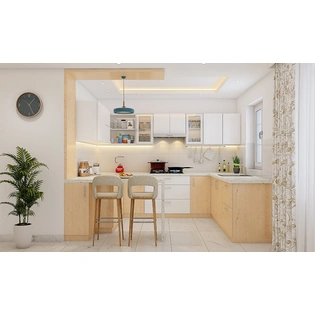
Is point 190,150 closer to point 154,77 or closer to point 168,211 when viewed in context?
point 168,211

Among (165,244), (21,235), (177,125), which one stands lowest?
(165,244)

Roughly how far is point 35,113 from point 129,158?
2.79 m

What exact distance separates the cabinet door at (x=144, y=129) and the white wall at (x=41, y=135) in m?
2.39

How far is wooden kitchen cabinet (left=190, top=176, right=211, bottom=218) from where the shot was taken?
6289mm

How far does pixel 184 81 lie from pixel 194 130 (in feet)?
4.18

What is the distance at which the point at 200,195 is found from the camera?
629 cm

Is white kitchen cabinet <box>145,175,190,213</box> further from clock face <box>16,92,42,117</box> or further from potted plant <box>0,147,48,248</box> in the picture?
clock face <box>16,92,42,117</box>

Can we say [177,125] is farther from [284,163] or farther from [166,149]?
[284,163]

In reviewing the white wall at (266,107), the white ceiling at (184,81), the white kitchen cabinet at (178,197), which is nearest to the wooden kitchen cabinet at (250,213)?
the white wall at (266,107)

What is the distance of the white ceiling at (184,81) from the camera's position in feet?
14.6

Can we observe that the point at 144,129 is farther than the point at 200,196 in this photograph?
Yes

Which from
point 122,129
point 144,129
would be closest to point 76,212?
point 122,129

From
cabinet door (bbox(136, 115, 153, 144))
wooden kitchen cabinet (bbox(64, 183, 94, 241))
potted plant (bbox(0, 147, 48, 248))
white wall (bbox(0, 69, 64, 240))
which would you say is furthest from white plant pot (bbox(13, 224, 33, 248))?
cabinet door (bbox(136, 115, 153, 144))
